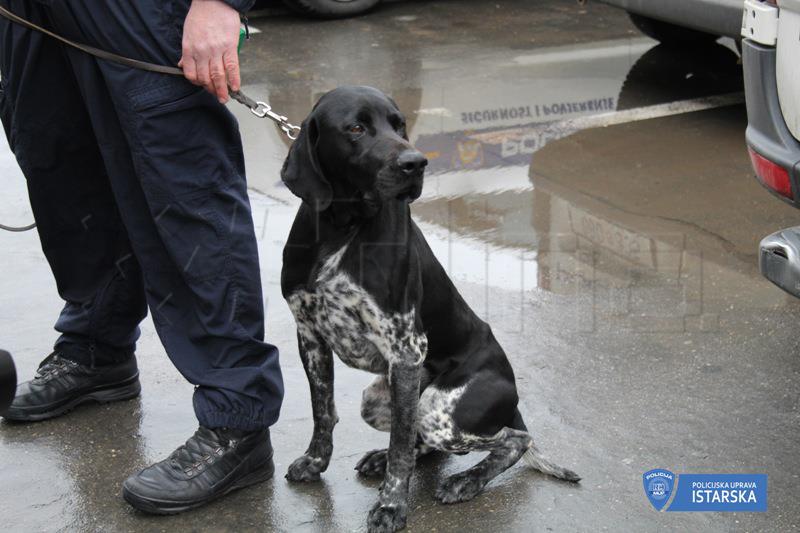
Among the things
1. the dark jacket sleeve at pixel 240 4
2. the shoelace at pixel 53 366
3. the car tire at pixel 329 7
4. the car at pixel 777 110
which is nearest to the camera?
the dark jacket sleeve at pixel 240 4

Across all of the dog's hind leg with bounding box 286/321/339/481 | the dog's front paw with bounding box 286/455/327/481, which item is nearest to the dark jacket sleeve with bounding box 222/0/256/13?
the dog's hind leg with bounding box 286/321/339/481

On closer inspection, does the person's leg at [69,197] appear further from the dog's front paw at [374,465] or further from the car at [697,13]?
the car at [697,13]

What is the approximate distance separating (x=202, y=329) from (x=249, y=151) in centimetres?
321

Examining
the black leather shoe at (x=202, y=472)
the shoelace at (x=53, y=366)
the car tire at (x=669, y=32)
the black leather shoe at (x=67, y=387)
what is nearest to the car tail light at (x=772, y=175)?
the black leather shoe at (x=202, y=472)

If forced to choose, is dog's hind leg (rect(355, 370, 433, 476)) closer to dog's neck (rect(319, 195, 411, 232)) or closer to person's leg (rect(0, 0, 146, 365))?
dog's neck (rect(319, 195, 411, 232))

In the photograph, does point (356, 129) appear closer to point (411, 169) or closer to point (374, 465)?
point (411, 169)

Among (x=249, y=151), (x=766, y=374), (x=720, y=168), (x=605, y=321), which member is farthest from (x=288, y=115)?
(x=766, y=374)

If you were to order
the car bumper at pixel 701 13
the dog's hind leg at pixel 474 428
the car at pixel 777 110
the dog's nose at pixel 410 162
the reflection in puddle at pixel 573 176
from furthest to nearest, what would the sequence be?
the car bumper at pixel 701 13 < the reflection in puddle at pixel 573 176 < the car at pixel 777 110 < the dog's hind leg at pixel 474 428 < the dog's nose at pixel 410 162

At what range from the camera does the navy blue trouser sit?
301 cm

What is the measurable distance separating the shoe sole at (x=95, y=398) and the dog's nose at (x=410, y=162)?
1474 millimetres

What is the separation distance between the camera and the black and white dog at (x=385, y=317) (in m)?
2.96

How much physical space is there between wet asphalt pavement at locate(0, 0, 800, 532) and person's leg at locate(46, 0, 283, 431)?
37cm

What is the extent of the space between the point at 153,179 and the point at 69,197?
0.58 m

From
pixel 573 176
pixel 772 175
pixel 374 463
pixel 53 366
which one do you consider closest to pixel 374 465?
pixel 374 463
